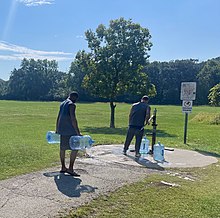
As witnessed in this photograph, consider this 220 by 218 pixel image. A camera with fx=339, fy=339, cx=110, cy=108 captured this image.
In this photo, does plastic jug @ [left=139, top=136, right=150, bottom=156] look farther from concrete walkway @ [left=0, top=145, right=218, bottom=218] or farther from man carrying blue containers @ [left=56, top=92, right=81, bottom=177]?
man carrying blue containers @ [left=56, top=92, right=81, bottom=177]

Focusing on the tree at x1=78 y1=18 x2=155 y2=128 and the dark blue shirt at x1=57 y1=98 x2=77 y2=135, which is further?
the tree at x1=78 y1=18 x2=155 y2=128

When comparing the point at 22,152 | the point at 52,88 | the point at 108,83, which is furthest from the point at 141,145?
the point at 52,88

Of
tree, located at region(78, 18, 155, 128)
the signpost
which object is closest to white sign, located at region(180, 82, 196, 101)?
the signpost

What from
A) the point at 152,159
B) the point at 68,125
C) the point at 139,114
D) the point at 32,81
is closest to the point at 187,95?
the point at 139,114

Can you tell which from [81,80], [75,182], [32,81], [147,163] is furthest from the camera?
[32,81]

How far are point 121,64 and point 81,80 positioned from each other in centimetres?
6089

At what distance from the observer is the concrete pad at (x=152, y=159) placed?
844 cm

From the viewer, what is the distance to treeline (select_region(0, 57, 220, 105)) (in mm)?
87625

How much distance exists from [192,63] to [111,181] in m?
99.9

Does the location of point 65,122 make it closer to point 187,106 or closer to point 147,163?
point 147,163

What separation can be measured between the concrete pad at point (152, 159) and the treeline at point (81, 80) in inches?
2847

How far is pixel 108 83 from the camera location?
23.5 m

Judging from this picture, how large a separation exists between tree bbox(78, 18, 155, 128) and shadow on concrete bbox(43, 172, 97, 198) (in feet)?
55.1

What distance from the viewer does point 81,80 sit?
275ft
